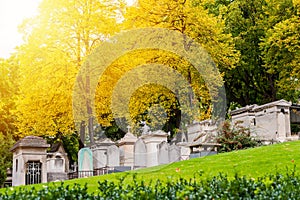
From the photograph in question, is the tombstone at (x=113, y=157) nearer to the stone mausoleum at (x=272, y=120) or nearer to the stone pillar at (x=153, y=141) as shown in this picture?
the stone pillar at (x=153, y=141)

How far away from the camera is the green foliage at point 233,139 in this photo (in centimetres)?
1777

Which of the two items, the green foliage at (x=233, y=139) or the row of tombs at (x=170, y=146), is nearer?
the green foliage at (x=233, y=139)

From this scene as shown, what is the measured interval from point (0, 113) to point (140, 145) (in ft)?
65.0

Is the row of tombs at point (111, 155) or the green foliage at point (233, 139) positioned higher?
the green foliage at point (233, 139)

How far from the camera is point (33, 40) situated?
23031 mm

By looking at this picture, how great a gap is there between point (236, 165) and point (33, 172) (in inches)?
295

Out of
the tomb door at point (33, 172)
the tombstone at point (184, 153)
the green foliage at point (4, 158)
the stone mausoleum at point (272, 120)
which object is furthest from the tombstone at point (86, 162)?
the stone mausoleum at point (272, 120)

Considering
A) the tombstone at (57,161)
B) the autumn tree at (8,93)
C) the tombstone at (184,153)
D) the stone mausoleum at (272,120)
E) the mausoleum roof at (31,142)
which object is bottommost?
the tombstone at (57,161)

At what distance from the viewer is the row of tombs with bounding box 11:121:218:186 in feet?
51.2

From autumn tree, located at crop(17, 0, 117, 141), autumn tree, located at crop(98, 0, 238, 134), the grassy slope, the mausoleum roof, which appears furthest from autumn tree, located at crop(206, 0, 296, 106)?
the mausoleum roof

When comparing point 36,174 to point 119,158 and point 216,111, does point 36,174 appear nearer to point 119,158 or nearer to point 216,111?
point 119,158

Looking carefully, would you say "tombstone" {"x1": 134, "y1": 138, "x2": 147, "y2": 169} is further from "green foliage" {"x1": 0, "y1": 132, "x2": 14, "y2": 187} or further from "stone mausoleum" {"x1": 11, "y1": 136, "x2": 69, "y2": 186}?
"green foliage" {"x1": 0, "y1": 132, "x2": 14, "y2": 187}

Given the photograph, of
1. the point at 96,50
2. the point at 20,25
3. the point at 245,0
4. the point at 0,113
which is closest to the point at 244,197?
the point at 96,50

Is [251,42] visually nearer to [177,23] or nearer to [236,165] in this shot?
[177,23]
